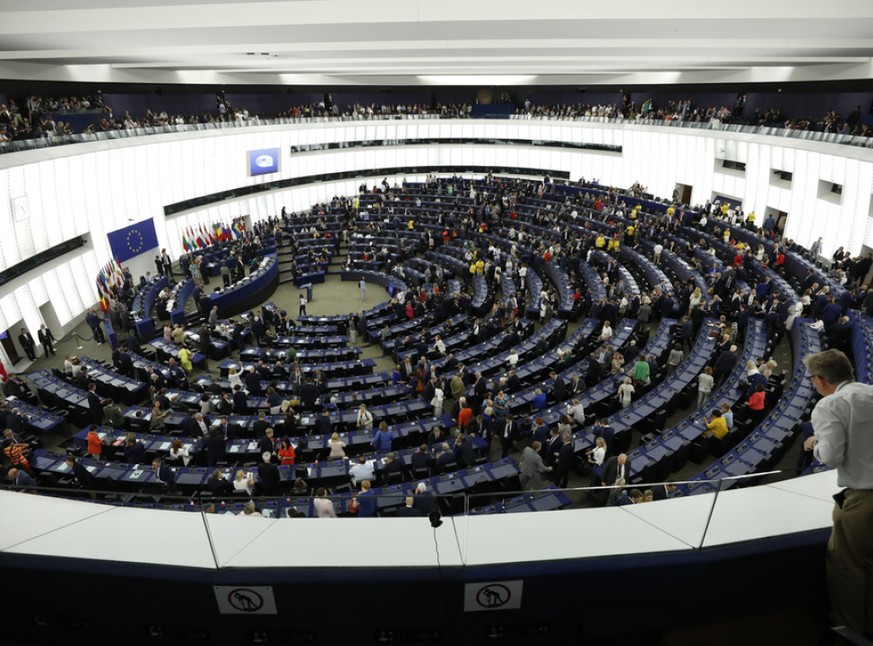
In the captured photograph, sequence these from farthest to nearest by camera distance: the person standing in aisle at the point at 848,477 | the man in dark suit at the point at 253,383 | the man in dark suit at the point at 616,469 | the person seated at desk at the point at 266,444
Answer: the man in dark suit at the point at 253,383
the person seated at desk at the point at 266,444
the man in dark suit at the point at 616,469
the person standing in aisle at the point at 848,477

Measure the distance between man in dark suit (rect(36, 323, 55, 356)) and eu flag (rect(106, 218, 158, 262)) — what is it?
5.75 m

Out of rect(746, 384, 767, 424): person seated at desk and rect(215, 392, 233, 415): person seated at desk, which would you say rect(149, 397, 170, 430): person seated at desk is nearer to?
rect(215, 392, 233, 415): person seated at desk

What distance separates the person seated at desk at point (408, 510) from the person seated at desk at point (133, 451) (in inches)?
332

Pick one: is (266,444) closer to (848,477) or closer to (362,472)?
(362,472)

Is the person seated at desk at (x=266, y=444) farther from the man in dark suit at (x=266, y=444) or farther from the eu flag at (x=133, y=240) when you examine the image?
the eu flag at (x=133, y=240)

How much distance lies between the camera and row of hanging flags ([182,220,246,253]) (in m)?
26.3

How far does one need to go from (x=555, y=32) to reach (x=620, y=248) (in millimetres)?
13775

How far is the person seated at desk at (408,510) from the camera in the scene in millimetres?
3627

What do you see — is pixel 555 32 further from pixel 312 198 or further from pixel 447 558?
pixel 312 198

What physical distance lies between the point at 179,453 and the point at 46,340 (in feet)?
36.3

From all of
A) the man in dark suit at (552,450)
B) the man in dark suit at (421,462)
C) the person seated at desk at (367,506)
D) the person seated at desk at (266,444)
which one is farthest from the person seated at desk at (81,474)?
the man in dark suit at (552,450)

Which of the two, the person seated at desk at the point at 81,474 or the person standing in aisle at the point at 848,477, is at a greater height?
the person standing in aisle at the point at 848,477

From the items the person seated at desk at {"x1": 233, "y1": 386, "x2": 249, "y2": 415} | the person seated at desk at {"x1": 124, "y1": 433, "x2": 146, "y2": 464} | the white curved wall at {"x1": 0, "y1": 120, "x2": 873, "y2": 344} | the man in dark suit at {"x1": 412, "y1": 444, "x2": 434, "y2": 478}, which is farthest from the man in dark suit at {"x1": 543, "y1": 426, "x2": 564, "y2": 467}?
the white curved wall at {"x1": 0, "y1": 120, "x2": 873, "y2": 344}

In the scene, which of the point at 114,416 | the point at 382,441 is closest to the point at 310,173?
the point at 114,416
